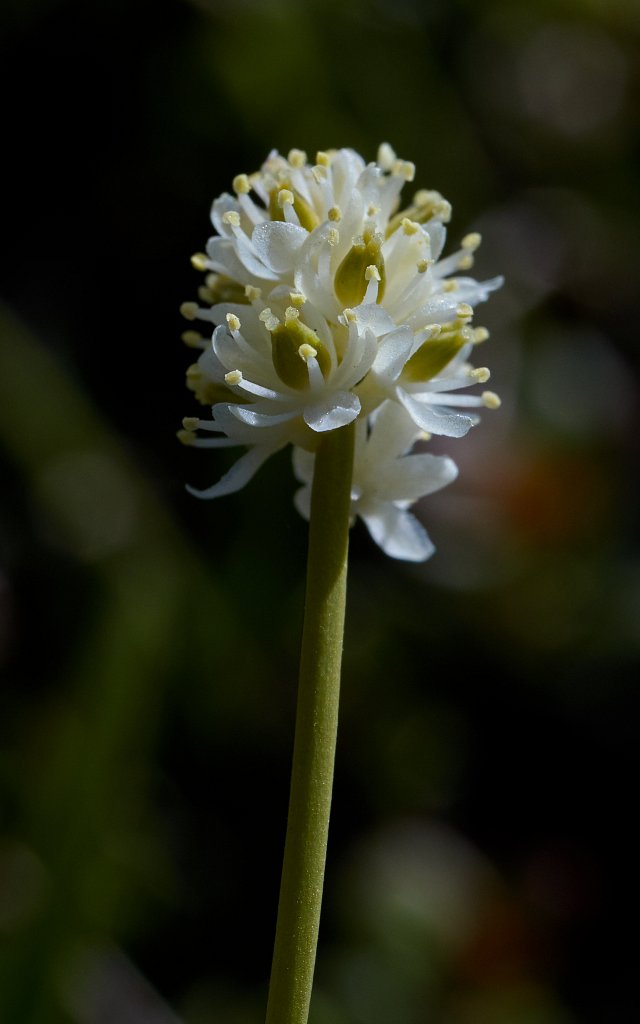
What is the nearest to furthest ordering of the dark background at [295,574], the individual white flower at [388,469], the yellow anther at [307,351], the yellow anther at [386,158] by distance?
1. the yellow anther at [307,351]
2. the individual white flower at [388,469]
3. the yellow anther at [386,158]
4. the dark background at [295,574]

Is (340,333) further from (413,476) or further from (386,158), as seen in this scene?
(386,158)

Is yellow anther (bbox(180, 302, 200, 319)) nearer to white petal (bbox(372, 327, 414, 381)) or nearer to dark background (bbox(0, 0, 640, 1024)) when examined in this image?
white petal (bbox(372, 327, 414, 381))

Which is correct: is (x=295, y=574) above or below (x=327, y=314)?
below

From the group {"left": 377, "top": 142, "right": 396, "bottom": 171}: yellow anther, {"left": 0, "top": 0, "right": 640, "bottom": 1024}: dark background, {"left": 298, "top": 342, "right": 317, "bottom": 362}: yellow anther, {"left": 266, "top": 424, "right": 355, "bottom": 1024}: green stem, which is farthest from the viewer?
{"left": 0, "top": 0, "right": 640, "bottom": 1024}: dark background

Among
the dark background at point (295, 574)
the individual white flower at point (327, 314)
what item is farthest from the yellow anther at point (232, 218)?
the dark background at point (295, 574)

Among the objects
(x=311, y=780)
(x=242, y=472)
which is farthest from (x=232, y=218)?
(x=311, y=780)

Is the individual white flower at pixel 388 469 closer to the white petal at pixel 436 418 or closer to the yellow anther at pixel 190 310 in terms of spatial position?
the white petal at pixel 436 418

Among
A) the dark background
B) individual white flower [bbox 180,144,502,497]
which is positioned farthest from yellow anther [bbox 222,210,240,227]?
the dark background

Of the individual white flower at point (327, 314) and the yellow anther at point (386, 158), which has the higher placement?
the yellow anther at point (386, 158)
